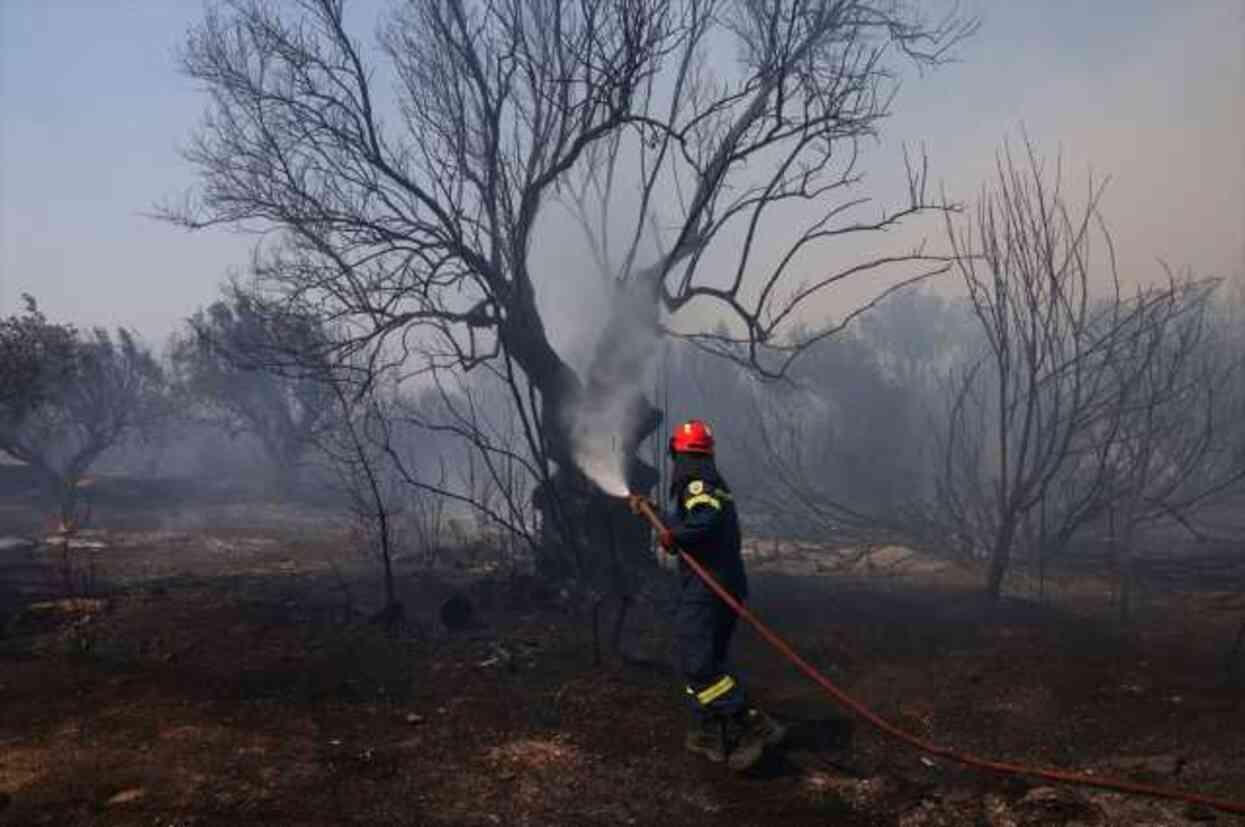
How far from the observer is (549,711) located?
5.44 m

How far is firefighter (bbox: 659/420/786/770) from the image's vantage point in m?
4.71

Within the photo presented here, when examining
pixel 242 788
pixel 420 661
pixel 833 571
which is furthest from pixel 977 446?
pixel 242 788

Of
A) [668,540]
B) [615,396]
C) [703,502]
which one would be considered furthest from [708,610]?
[615,396]

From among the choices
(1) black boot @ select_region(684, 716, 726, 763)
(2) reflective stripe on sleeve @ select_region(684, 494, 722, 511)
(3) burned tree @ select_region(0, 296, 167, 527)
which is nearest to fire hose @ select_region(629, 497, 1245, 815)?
(2) reflective stripe on sleeve @ select_region(684, 494, 722, 511)

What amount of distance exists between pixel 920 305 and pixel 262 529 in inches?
1172

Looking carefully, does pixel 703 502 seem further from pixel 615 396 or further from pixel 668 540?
pixel 615 396

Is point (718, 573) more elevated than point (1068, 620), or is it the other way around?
point (718, 573)

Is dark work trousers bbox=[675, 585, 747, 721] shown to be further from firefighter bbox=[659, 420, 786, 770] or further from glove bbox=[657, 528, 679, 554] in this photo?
glove bbox=[657, 528, 679, 554]

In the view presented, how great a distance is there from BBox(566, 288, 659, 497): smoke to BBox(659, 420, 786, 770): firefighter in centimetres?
405

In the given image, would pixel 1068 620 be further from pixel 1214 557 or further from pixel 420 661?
pixel 420 661

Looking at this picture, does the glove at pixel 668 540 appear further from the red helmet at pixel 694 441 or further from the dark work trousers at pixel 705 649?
the red helmet at pixel 694 441

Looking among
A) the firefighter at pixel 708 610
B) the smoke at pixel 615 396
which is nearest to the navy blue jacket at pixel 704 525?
the firefighter at pixel 708 610

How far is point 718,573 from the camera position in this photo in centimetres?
498

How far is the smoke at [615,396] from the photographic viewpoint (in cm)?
934
